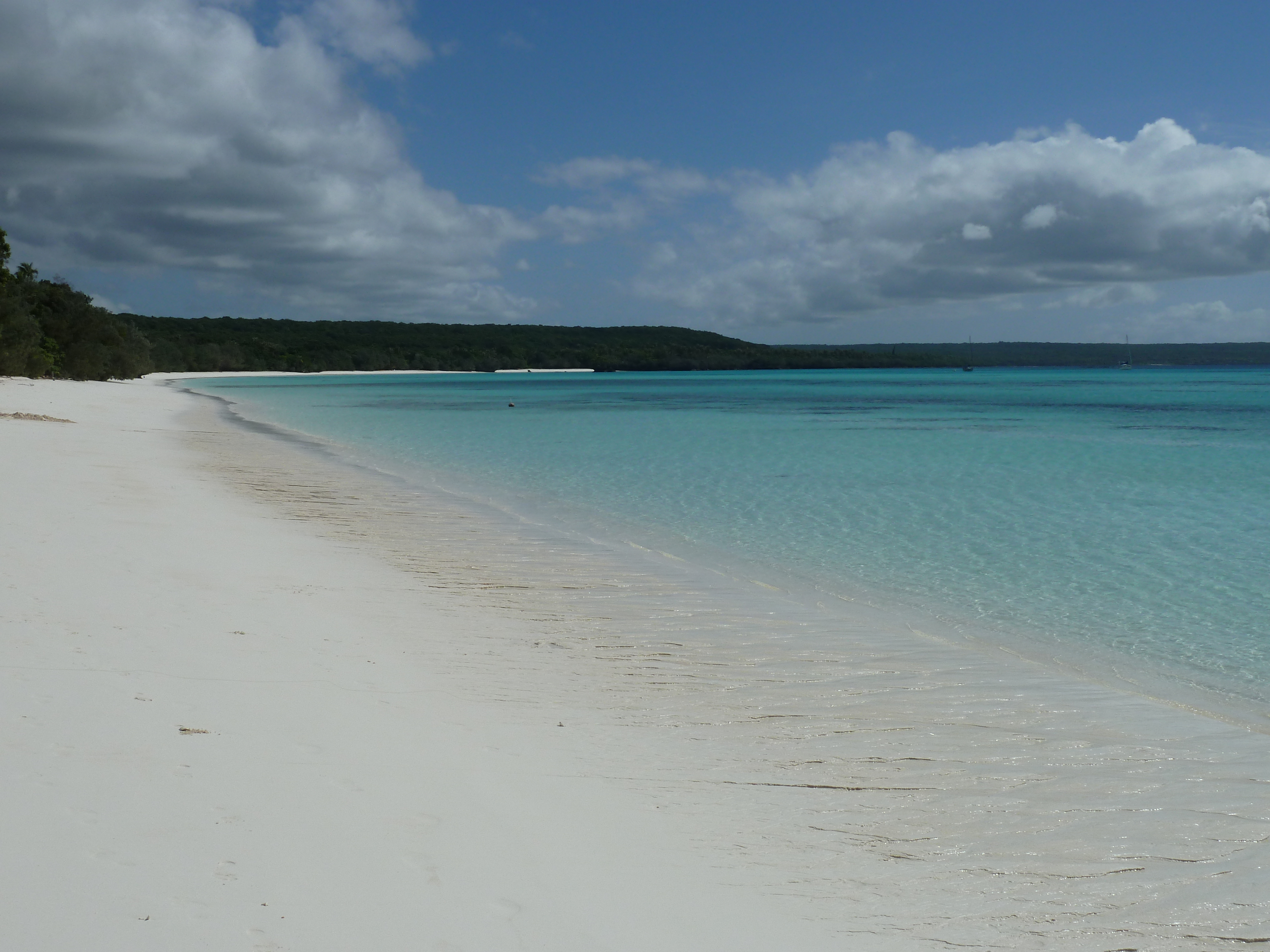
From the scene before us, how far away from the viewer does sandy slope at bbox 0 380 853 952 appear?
2.94 metres

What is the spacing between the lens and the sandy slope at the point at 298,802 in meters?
2.94

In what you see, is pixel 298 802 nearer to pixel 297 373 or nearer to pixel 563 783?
pixel 563 783

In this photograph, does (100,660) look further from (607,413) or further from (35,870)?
(607,413)

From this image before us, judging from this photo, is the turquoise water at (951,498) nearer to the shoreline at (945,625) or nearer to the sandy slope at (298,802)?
the shoreline at (945,625)

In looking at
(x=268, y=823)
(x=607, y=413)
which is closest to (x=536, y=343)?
(x=607, y=413)

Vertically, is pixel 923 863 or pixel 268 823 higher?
pixel 268 823

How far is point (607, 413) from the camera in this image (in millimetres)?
47625

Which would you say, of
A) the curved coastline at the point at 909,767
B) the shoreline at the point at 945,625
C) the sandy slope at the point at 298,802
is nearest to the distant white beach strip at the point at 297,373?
the shoreline at the point at 945,625

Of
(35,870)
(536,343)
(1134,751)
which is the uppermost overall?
(536,343)

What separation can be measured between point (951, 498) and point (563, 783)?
13600mm

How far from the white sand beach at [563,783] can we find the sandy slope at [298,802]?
0.02 meters

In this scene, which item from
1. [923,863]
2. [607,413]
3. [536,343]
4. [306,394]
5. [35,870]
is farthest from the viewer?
[536,343]

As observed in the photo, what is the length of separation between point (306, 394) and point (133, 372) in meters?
14.5

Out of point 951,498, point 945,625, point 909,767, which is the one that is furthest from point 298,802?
point 951,498
